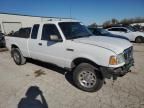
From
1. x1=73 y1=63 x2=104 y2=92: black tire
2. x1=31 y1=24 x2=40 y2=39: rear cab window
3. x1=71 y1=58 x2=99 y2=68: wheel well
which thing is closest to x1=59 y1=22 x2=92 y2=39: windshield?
x1=71 y1=58 x2=99 y2=68: wheel well

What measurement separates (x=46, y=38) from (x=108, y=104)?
302 centimetres

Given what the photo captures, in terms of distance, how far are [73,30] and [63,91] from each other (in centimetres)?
204

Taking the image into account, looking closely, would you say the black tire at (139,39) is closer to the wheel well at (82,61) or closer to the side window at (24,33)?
the side window at (24,33)

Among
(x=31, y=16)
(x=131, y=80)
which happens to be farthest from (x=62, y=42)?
(x=31, y=16)

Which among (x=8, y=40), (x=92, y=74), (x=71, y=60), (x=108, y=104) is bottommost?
(x=108, y=104)

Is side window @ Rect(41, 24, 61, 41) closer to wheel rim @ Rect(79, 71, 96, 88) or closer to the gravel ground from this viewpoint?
wheel rim @ Rect(79, 71, 96, 88)

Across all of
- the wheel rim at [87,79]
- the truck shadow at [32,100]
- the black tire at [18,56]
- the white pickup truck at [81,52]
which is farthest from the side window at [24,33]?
the wheel rim at [87,79]

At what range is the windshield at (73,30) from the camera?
5.05 m

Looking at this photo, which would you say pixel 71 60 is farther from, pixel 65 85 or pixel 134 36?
pixel 134 36

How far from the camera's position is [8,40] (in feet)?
25.6

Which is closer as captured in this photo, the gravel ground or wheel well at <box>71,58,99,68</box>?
the gravel ground

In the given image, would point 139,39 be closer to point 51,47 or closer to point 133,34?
point 133,34

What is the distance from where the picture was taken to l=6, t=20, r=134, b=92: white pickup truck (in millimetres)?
4030

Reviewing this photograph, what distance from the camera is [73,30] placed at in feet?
17.6
